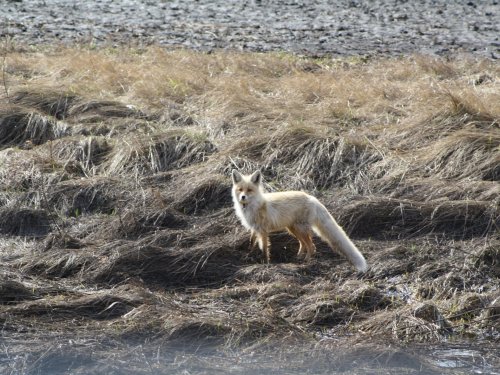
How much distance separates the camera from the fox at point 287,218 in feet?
27.2

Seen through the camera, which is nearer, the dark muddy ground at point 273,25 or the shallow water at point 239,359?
the shallow water at point 239,359

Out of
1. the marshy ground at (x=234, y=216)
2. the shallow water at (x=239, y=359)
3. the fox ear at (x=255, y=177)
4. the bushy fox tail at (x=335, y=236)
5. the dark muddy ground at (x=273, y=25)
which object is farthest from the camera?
the dark muddy ground at (x=273, y=25)

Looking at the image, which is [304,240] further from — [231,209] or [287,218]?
[231,209]

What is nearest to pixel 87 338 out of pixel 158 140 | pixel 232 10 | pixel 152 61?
pixel 158 140

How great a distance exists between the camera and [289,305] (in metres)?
7.63

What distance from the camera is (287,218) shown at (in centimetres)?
833

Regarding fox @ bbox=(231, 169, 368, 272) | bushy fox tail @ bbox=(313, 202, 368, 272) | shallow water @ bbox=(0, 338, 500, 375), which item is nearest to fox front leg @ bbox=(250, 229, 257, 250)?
fox @ bbox=(231, 169, 368, 272)

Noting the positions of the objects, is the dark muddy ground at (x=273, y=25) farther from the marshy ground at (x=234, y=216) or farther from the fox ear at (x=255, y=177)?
the fox ear at (x=255, y=177)

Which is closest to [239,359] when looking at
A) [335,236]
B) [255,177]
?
[335,236]

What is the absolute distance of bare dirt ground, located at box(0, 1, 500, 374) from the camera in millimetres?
7203

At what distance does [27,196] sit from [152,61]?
4059 mm

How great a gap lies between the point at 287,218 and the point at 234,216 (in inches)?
32.5

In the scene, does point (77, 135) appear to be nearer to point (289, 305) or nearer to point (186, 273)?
point (186, 273)

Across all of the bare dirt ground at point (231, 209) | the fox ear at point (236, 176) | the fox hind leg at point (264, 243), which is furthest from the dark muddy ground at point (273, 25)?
the fox hind leg at point (264, 243)
